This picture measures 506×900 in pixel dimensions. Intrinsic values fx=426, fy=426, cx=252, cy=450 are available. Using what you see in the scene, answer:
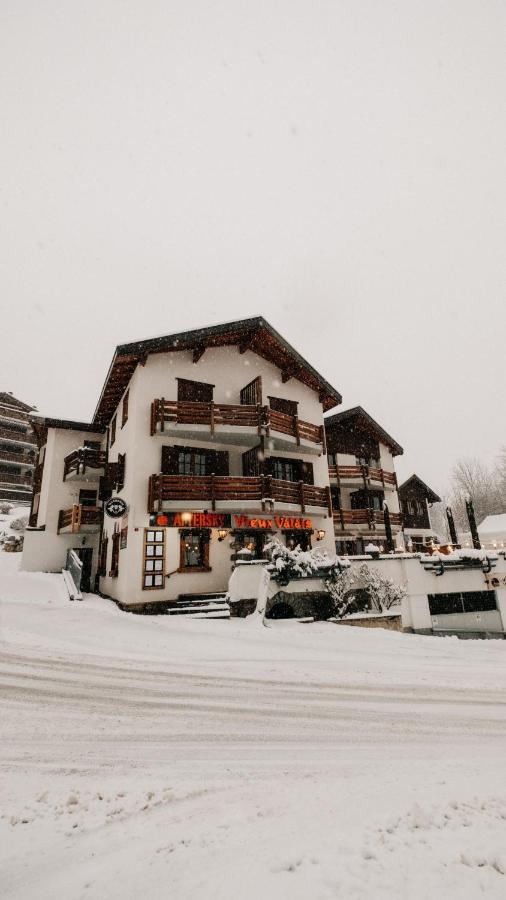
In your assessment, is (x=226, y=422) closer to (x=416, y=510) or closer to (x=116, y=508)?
(x=116, y=508)

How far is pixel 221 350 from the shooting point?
21234 mm

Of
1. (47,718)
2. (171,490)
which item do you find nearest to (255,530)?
(171,490)

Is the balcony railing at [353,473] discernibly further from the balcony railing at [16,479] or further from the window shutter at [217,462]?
the balcony railing at [16,479]

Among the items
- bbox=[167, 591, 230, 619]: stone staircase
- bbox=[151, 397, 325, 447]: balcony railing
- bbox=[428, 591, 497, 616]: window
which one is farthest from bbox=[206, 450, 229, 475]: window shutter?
bbox=[428, 591, 497, 616]: window

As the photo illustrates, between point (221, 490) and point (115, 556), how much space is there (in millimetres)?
5566

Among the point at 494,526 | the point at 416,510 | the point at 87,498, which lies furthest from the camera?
the point at 494,526

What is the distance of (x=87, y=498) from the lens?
24.3 metres

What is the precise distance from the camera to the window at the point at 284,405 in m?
22.0

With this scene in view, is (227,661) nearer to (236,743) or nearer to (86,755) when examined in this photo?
(236,743)

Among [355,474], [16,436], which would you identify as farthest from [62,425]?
[16,436]

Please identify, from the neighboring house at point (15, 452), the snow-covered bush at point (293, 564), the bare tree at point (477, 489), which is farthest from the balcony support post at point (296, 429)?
the bare tree at point (477, 489)

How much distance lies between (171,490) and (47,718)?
1153 cm

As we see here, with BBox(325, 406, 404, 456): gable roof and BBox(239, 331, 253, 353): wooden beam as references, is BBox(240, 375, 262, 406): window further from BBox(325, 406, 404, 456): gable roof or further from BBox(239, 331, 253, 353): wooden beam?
BBox(325, 406, 404, 456): gable roof

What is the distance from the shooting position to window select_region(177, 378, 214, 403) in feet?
63.7
